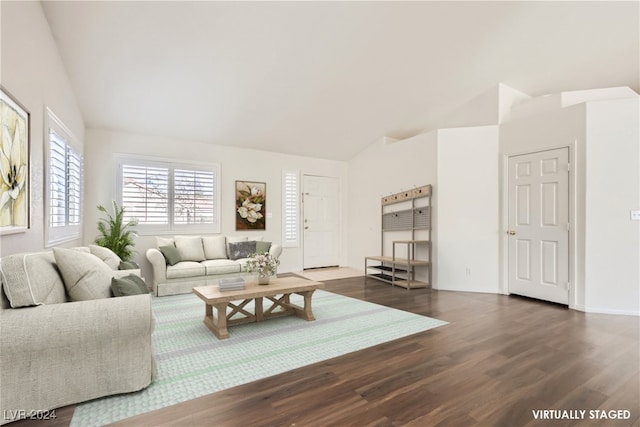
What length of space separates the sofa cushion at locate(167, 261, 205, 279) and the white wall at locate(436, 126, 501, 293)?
3.83 m

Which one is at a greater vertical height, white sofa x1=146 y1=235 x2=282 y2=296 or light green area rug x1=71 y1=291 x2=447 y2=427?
white sofa x1=146 y1=235 x2=282 y2=296

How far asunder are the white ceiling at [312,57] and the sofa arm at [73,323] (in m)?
2.84

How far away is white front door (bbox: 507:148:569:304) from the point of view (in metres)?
4.00

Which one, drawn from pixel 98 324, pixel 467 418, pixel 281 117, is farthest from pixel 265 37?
pixel 467 418

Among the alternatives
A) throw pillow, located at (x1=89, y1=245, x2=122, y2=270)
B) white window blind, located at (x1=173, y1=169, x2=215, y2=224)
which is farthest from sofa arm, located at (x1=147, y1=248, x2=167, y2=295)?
throw pillow, located at (x1=89, y1=245, x2=122, y2=270)

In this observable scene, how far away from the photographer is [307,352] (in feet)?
8.25

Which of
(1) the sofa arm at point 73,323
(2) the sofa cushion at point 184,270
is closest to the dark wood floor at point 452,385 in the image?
(1) the sofa arm at point 73,323

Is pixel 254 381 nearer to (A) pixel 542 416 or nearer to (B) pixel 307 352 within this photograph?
(B) pixel 307 352

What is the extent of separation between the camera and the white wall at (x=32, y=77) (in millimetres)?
2127

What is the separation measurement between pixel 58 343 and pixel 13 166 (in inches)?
54.2

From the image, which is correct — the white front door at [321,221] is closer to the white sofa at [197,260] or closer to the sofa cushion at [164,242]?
the white sofa at [197,260]

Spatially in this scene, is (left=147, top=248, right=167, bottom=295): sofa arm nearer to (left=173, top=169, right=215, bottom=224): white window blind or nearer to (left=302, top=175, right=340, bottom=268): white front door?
(left=173, top=169, right=215, bottom=224): white window blind

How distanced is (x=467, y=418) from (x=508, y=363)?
2.98 feet

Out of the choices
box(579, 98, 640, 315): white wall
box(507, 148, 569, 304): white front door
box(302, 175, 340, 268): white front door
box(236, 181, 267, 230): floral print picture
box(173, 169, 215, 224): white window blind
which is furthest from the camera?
box(302, 175, 340, 268): white front door
